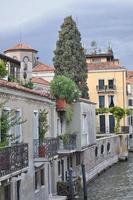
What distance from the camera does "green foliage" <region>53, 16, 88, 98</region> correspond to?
1843 inches

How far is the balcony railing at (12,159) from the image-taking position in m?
17.1

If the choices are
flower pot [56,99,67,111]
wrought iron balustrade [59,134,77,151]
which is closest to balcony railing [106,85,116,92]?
wrought iron balustrade [59,134,77,151]

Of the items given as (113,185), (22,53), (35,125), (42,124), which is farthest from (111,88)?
(35,125)

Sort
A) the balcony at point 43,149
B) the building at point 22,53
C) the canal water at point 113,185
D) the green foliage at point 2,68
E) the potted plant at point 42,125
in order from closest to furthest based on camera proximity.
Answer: the green foliage at point 2,68, the balcony at point 43,149, the potted plant at point 42,125, the canal water at point 113,185, the building at point 22,53

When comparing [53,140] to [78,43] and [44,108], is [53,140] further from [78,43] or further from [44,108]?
[78,43]

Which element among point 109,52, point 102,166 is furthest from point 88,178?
point 109,52

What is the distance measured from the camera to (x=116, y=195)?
107ft

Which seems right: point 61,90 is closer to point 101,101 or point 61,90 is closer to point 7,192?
point 7,192

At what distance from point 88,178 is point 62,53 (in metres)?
14.2

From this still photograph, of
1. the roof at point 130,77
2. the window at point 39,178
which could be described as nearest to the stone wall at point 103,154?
the window at point 39,178

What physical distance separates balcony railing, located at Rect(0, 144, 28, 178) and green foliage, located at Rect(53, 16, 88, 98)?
2762cm

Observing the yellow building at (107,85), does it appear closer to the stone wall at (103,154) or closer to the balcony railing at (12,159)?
the stone wall at (103,154)

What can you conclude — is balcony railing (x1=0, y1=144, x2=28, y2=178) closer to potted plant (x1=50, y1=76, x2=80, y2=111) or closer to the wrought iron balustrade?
potted plant (x1=50, y1=76, x2=80, y2=111)

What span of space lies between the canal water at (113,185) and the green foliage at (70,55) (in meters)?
8.32
